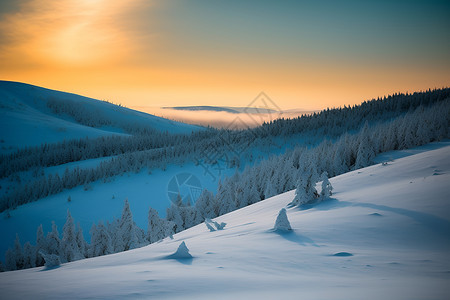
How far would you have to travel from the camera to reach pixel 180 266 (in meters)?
4.18

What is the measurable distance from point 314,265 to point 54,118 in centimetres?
12324

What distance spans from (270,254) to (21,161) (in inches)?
2869

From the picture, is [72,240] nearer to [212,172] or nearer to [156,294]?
[156,294]

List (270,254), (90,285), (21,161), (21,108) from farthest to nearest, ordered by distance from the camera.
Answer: (21,108) < (21,161) < (270,254) < (90,285)

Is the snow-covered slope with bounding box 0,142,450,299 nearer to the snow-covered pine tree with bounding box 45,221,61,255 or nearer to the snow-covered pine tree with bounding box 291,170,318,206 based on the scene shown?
the snow-covered pine tree with bounding box 291,170,318,206

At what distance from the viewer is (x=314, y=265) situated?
3998 millimetres

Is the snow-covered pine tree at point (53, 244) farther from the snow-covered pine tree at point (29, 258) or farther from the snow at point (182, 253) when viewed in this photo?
the snow at point (182, 253)

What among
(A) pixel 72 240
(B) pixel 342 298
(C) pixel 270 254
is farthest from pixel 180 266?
(A) pixel 72 240

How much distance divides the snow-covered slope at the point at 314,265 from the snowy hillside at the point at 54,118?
90.2 m

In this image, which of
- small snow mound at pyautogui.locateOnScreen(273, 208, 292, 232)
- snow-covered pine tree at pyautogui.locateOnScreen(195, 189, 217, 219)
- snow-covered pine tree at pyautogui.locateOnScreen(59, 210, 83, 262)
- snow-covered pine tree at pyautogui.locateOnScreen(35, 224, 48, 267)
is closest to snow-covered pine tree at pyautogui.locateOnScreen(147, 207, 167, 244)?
snow-covered pine tree at pyautogui.locateOnScreen(59, 210, 83, 262)

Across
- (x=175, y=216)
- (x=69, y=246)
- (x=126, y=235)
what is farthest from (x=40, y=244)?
(x=175, y=216)

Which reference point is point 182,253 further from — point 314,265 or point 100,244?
point 100,244

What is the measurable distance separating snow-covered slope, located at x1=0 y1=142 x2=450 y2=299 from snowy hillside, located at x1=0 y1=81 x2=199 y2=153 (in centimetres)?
9023

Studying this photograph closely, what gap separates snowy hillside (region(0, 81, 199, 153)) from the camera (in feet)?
272
